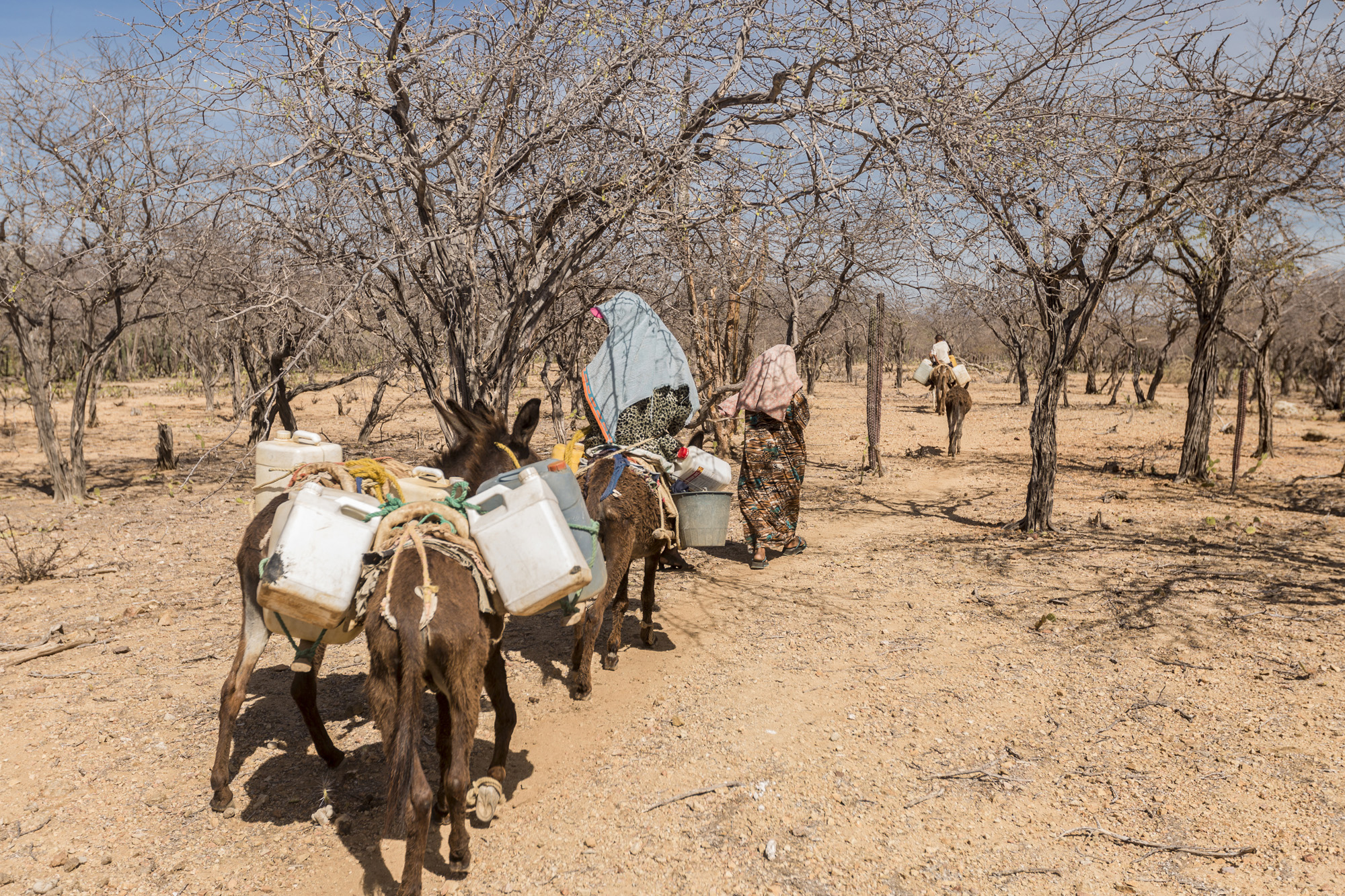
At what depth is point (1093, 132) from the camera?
226 inches

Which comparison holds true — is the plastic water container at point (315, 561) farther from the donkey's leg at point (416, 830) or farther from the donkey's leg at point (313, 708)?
the donkey's leg at point (313, 708)

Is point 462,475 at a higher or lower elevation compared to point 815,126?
lower

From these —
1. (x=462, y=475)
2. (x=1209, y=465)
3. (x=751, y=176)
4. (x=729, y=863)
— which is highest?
(x=751, y=176)

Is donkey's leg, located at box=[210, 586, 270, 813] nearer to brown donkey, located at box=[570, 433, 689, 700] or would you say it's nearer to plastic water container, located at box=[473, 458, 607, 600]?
plastic water container, located at box=[473, 458, 607, 600]

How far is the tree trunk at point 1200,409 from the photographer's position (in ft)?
33.4

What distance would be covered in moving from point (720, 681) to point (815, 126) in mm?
3564

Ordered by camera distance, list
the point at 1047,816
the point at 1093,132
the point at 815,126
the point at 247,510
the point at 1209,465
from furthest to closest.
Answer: the point at 1209,465 < the point at 247,510 < the point at 1093,132 < the point at 815,126 < the point at 1047,816

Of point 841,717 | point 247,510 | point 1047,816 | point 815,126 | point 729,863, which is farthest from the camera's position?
point 247,510

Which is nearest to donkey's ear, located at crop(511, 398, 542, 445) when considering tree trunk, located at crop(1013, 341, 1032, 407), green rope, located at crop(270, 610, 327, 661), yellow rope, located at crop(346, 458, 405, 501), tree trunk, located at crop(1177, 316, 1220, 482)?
yellow rope, located at crop(346, 458, 405, 501)

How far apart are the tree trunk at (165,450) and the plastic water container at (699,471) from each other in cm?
1079

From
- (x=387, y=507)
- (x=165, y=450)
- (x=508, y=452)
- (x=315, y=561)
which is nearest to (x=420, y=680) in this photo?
(x=315, y=561)

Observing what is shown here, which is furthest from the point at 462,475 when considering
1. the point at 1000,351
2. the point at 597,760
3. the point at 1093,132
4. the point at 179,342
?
the point at 1000,351

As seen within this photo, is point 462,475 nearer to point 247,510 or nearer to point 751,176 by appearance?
point 751,176

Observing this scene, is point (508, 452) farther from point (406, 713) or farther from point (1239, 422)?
point (1239, 422)
